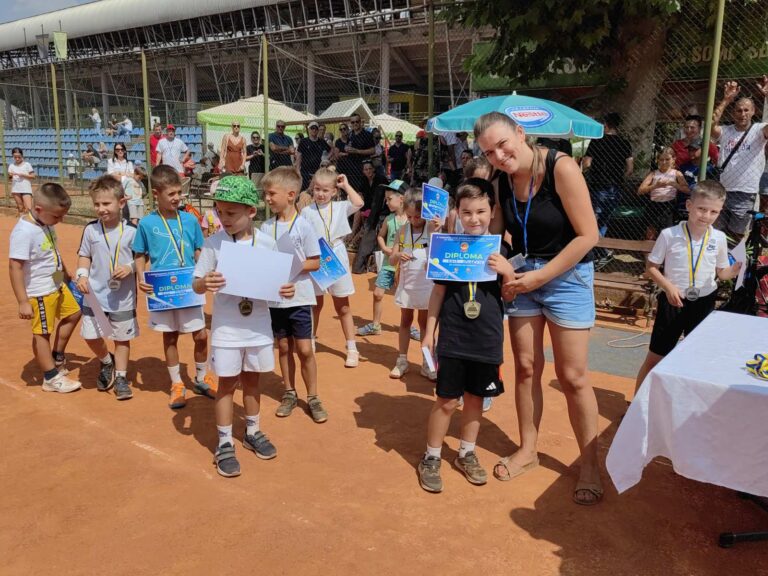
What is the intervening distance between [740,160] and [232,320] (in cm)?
632

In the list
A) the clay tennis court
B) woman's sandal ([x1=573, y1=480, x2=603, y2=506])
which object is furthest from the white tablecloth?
woman's sandal ([x1=573, y1=480, x2=603, y2=506])

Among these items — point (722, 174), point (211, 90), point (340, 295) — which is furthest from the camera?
point (211, 90)

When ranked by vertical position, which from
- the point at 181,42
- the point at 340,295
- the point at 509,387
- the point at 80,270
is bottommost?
the point at 509,387

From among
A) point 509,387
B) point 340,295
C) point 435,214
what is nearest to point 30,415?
point 340,295

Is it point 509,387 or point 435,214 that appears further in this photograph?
point 509,387

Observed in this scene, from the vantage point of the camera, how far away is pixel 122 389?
15.6 ft

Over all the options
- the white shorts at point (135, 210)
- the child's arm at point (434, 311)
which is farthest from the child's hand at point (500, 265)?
the white shorts at point (135, 210)

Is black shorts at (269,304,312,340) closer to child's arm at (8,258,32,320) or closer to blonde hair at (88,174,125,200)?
blonde hair at (88,174,125,200)

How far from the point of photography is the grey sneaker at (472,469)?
3.54 metres

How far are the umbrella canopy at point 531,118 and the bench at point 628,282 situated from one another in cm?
163

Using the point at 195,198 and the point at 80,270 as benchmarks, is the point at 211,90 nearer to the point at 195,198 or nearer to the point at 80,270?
the point at 195,198

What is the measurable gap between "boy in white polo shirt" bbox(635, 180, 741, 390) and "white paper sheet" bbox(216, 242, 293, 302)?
259 centimetres

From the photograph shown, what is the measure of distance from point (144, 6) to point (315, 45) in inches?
823

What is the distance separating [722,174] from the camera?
23.3ft
